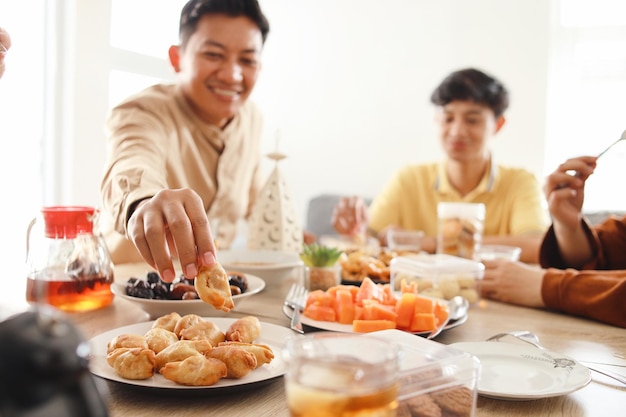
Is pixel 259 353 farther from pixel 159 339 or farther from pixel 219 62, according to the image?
pixel 219 62

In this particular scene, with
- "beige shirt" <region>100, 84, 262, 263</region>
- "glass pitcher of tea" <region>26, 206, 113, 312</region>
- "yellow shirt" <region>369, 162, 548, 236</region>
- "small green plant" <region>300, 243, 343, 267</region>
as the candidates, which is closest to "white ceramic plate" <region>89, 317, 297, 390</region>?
"glass pitcher of tea" <region>26, 206, 113, 312</region>

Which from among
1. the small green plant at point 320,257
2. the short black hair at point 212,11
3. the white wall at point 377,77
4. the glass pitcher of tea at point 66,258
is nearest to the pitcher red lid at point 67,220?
the glass pitcher of tea at point 66,258

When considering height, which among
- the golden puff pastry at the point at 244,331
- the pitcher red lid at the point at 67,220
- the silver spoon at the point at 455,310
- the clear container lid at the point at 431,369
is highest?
the pitcher red lid at the point at 67,220

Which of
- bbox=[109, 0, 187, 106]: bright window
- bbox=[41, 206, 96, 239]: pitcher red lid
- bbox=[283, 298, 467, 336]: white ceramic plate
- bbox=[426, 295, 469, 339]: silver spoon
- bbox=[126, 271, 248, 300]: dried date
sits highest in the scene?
bbox=[109, 0, 187, 106]: bright window

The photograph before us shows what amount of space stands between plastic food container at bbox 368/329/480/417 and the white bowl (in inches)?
32.4

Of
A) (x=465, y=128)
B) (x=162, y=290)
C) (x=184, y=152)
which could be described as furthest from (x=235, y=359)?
(x=465, y=128)

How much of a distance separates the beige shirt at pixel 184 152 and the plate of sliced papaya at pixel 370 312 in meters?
0.58

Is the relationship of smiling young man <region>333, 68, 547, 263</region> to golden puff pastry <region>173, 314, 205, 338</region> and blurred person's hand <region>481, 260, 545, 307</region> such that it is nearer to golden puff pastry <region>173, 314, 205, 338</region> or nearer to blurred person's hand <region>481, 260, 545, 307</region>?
blurred person's hand <region>481, 260, 545, 307</region>

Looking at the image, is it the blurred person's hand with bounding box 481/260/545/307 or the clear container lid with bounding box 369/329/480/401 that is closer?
the clear container lid with bounding box 369/329/480/401

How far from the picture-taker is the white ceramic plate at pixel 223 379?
701mm

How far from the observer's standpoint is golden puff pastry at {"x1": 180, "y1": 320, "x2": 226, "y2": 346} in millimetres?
831

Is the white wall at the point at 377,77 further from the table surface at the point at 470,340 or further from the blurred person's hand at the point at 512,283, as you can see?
the blurred person's hand at the point at 512,283

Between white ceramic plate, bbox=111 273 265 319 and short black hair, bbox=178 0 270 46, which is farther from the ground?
short black hair, bbox=178 0 270 46

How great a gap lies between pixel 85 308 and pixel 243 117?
1435 millimetres
